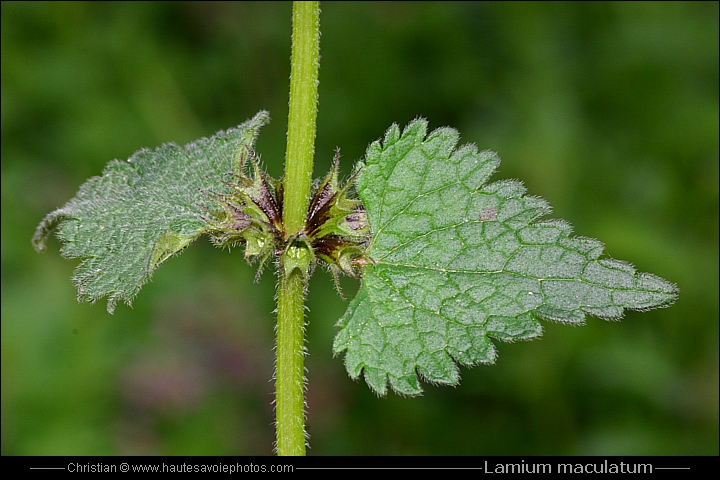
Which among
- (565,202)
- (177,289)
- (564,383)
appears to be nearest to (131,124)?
(177,289)

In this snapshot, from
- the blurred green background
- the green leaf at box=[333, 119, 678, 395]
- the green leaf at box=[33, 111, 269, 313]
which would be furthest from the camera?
the blurred green background

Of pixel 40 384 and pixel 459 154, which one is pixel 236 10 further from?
pixel 459 154

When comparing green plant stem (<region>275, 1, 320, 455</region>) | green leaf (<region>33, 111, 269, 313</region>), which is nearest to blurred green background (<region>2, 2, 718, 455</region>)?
green leaf (<region>33, 111, 269, 313</region>)

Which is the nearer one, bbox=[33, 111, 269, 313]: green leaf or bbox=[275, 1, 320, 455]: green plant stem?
bbox=[275, 1, 320, 455]: green plant stem

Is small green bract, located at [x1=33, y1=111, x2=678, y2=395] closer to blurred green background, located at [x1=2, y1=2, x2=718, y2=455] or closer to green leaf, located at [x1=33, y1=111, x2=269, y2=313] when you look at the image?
green leaf, located at [x1=33, y1=111, x2=269, y2=313]

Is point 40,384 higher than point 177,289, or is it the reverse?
point 177,289

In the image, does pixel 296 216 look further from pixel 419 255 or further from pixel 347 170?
pixel 347 170
